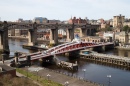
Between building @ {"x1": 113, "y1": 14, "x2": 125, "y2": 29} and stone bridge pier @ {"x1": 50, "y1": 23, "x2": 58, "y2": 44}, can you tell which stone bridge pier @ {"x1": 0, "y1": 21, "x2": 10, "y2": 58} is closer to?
stone bridge pier @ {"x1": 50, "y1": 23, "x2": 58, "y2": 44}

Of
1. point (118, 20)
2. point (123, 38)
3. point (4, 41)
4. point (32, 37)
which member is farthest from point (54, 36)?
point (118, 20)

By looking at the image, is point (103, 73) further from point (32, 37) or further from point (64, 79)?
point (32, 37)

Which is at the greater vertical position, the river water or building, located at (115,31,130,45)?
building, located at (115,31,130,45)

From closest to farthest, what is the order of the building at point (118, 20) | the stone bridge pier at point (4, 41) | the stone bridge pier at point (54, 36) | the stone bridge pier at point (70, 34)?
the stone bridge pier at point (4, 41), the stone bridge pier at point (54, 36), the stone bridge pier at point (70, 34), the building at point (118, 20)

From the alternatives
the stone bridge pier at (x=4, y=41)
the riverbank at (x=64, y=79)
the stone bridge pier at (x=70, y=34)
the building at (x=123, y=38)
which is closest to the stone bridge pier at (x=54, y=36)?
the stone bridge pier at (x=70, y=34)

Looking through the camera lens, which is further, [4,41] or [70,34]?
[70,34]

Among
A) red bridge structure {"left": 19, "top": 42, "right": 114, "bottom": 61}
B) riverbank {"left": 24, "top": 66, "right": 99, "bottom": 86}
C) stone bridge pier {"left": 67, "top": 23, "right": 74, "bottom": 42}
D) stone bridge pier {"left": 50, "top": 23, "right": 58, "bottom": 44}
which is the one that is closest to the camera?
riverbank {"left": 24, "top": 66, "right": 99, "bottom": 86}

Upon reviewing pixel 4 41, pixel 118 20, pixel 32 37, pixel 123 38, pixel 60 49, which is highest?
pixel 118 20

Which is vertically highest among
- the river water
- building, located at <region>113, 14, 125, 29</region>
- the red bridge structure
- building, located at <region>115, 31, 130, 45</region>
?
building, located at <region>113, 14, 125, 29</region>

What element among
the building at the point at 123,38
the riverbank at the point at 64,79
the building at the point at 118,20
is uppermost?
the building at the point at 118,20

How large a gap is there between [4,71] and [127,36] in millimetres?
76789

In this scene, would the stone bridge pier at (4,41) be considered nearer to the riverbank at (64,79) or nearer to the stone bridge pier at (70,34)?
the riverbank at (64,79)

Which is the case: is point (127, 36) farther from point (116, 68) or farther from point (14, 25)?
point (14, 25)

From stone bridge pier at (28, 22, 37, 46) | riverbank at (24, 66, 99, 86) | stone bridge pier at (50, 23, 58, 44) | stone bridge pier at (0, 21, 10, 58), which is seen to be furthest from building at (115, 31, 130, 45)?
riverbank at (24, 66, 99, 86)
